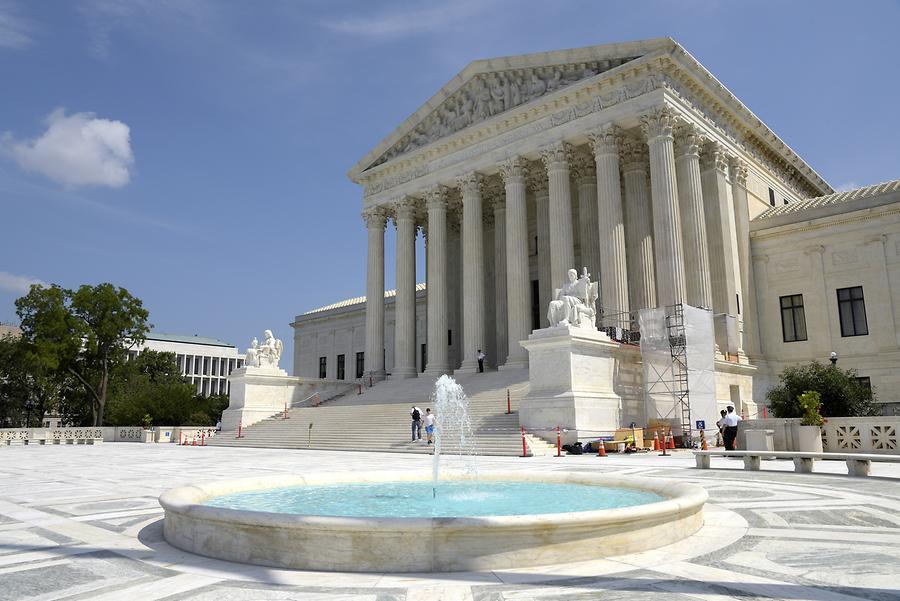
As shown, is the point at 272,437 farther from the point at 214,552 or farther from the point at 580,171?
the point at 214,552

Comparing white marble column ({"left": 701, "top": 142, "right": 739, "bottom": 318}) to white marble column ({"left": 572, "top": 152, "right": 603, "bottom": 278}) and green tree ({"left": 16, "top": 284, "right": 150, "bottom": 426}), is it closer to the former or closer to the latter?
white marble column ({"left": 572, "top": 152, "right": 603, "bottom": 278})

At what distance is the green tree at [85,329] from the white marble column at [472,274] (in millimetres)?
29660

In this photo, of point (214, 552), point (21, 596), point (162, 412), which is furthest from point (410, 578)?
point (162, 412)

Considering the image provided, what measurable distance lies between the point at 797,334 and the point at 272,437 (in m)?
29.6

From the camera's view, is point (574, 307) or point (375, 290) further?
point (375, 290)

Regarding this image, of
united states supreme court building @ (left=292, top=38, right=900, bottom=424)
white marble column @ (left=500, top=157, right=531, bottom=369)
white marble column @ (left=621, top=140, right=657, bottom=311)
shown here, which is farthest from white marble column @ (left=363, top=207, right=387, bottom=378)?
white marble column @ (left=621, top=140, right=657, bottom=311)

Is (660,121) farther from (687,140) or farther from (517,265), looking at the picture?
(517,265)

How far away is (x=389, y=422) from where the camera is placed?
32.7 meters

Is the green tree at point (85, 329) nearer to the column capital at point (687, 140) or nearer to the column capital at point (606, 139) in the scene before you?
the column capital at point (606, 139)

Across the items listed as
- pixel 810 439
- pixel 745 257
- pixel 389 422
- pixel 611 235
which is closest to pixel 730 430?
pixel 810 439

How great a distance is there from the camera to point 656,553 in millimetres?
6891

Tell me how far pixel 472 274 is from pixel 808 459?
28335mm

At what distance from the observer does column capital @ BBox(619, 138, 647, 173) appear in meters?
39.2

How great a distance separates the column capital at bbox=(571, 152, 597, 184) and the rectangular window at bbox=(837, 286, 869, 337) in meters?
15.5
